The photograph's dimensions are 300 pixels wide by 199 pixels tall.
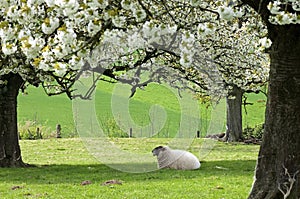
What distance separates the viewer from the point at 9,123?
1712cm

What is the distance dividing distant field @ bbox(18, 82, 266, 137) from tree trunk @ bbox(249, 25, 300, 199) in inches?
859

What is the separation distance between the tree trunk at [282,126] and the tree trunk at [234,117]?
19913 millimetres

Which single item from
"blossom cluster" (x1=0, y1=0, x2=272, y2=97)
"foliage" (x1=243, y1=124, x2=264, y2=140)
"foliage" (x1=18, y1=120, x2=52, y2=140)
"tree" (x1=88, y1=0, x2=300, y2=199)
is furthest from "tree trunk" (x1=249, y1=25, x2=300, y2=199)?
"foliage" (x1=18, y1=120, x2=52, y2=140)

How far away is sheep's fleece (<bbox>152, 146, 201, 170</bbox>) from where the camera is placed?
Result: 1634cm

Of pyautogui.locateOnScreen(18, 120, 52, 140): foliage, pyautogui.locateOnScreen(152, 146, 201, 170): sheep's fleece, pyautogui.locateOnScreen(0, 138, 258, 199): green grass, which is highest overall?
pyautogui.locateOnScreen(18, 120, 52, 140): foliage

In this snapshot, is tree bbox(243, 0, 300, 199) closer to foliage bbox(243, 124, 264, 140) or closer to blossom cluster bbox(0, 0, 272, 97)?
blossom cluster bbox(0, 0, 272, 97)

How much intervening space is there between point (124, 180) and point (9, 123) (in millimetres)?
4859

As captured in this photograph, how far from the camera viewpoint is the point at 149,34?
5977mm

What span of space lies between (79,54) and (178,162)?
10.6 m

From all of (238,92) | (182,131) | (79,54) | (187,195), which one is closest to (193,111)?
(182,131)

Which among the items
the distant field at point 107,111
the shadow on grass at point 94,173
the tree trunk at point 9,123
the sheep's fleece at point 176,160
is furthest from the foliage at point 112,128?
the sheep's fleece at point 176,160

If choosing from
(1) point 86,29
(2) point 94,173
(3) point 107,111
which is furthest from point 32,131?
(1) point 86,29

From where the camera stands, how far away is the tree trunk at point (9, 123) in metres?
16.9

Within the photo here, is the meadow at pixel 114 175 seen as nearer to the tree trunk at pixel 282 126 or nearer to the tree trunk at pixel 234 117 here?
the tree trunk at pixel 234 117
